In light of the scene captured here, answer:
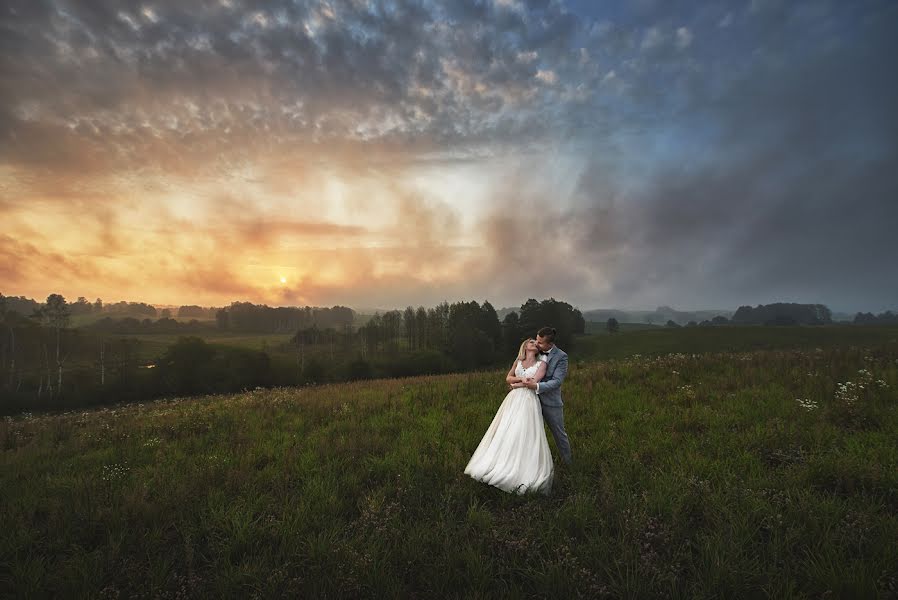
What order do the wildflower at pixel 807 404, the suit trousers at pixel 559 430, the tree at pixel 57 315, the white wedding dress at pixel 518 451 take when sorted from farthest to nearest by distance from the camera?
the tree at pixel 57 315
the wildflower at pixel 807 404
the suit trousers at pixel 559 430
the white wedding dress at pixel 518 451

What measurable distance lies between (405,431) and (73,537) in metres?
5.55

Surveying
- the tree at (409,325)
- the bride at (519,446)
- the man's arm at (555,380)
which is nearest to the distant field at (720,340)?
the tree at (409,325)

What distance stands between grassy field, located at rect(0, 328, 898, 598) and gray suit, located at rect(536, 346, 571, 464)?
44 centimetres

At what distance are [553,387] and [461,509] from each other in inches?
98.6

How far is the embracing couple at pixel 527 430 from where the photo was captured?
5.87 meters

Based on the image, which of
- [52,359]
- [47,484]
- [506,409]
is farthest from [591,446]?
[52,359]

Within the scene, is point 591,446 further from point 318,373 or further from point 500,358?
point 500,358

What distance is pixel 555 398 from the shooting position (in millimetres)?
6750

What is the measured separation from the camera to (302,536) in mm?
4645

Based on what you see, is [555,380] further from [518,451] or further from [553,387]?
[518,451]

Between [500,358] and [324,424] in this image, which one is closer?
[324,424]

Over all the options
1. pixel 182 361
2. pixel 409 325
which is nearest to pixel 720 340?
pixel 409 325

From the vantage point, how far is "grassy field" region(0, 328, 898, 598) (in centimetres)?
384

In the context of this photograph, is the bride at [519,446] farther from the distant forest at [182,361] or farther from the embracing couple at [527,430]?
the distant forest at [182,361]
